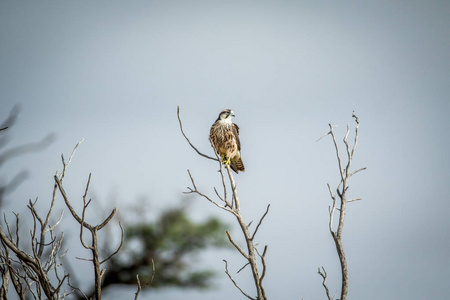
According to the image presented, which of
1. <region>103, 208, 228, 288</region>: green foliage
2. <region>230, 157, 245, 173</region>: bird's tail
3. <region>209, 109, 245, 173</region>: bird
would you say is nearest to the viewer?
<region>209, 109, 245, 173</region>: bird

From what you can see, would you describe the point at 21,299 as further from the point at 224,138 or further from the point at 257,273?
the point at 224,138

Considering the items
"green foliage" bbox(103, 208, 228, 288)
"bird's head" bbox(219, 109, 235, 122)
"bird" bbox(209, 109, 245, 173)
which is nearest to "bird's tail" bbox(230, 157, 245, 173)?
"bird" bbox(209, 109, 245, 173)

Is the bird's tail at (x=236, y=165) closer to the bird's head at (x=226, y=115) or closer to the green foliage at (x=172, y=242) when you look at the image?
the bird's head at (x=226, y=115)

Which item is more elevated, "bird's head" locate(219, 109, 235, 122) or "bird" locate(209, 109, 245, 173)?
"bird's head" locate(219, 109, 235, 122)

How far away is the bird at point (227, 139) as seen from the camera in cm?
504

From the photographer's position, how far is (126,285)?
1105cm

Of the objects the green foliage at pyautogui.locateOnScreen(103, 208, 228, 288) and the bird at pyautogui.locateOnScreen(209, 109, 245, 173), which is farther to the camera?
the green foliage at pyautogui.locateOnScreen(103, 208, 228, 288)

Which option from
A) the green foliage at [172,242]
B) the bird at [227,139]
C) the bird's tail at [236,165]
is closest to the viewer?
the bird at [227,139]

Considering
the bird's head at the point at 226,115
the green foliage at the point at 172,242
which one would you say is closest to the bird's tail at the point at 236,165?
the bird's head at the point at 226,115

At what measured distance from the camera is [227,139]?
16.6 feet

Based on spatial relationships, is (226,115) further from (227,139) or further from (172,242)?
(172,242)

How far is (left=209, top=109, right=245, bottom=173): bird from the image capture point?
16.5 ft

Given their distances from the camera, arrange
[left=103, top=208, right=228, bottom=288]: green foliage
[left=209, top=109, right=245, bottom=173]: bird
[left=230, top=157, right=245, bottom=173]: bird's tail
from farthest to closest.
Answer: [left=103, top=208, right=228, bottom=288]: green foliage
[left=230, top=157, right=245, bottom=173]: bird's tail
[left=209, top=109, right=245, bottom=173]: bird

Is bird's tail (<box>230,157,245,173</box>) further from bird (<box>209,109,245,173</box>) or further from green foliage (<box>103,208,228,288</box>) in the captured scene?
green foliage (<box>103,208,228,288</box>)
